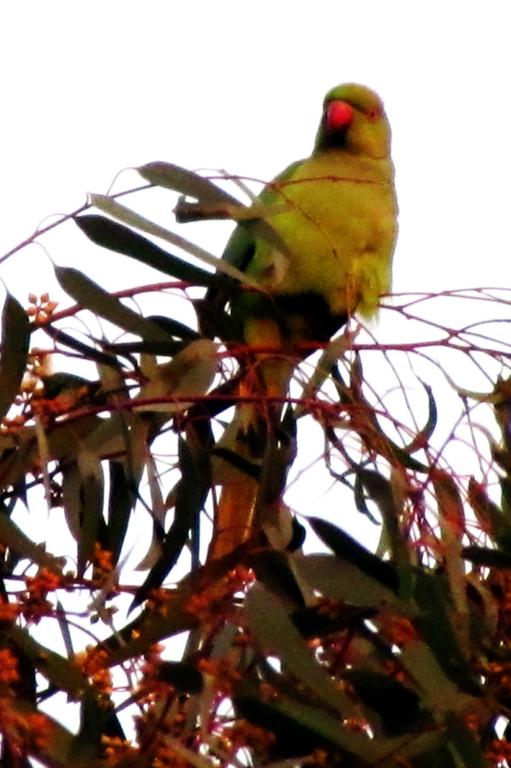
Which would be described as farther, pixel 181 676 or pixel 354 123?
pixel 354 123

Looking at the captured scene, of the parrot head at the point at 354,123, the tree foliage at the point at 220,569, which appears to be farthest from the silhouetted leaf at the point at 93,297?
the parrot head at the point at 354,123

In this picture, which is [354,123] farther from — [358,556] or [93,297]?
[358,556]

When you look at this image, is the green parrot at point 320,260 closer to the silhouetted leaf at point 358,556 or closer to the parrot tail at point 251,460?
the parrot tail at point 251,460

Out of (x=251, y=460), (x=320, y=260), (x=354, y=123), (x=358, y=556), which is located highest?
(x=354, y=123)

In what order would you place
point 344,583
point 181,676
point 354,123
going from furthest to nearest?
point 354,123 < point 344,583 < point 181,676

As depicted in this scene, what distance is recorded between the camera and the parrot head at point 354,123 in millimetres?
2893

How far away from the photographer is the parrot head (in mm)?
2893

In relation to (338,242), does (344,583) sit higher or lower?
lower

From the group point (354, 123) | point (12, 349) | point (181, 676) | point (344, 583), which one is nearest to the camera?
point (181, 676)

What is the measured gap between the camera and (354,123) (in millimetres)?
2902

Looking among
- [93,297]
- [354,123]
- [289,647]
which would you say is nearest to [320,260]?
[354,123]

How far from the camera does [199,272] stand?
5.42ft

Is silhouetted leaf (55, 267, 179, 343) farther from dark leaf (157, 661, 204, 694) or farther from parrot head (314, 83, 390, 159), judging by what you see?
parrot head (314, 83, 390, 159)

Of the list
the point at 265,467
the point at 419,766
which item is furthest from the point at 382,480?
the point at 419,766
